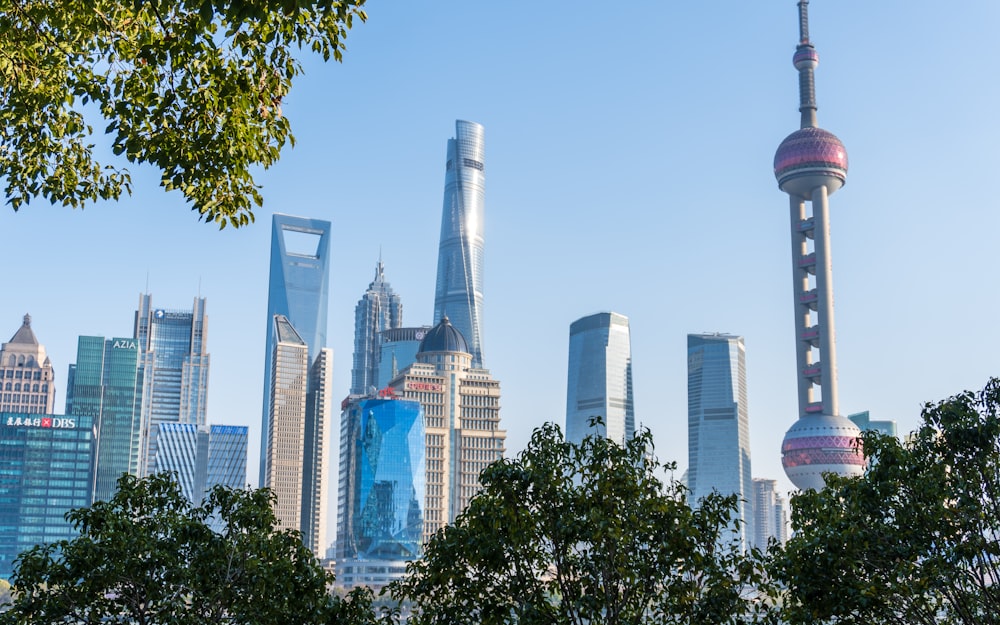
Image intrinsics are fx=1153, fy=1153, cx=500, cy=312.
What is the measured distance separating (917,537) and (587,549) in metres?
7.75

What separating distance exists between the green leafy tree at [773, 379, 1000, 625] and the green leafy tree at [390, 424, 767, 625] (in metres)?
1.87

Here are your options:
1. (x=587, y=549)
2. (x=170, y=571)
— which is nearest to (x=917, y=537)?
(x=587, y=549)

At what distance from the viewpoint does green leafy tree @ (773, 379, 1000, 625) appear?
26.0 meters

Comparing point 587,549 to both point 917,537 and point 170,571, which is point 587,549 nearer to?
point 917,537

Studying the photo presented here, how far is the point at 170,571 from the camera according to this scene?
1057 inches

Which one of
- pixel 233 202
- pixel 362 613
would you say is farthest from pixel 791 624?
pixel 233 202

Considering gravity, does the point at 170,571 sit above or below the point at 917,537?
below

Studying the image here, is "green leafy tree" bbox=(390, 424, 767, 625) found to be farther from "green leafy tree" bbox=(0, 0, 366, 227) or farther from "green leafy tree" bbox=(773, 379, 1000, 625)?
"green leafy tree" bbox=(0, 0, 366, 227)

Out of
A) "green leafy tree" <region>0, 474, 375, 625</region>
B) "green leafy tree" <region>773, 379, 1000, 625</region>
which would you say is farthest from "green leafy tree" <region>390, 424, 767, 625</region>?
"green leafy tree" <region>0, 474, 375, 625</region>

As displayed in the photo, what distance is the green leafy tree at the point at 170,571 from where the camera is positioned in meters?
26.2

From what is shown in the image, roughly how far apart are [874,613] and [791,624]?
1971 mm

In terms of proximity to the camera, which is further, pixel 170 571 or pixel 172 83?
pixel 170 571

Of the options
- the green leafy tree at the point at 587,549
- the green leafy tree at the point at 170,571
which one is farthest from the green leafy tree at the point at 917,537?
the green leafy tree at the point at 170,571

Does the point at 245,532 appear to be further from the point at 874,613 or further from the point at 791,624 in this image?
the point at 874,613
